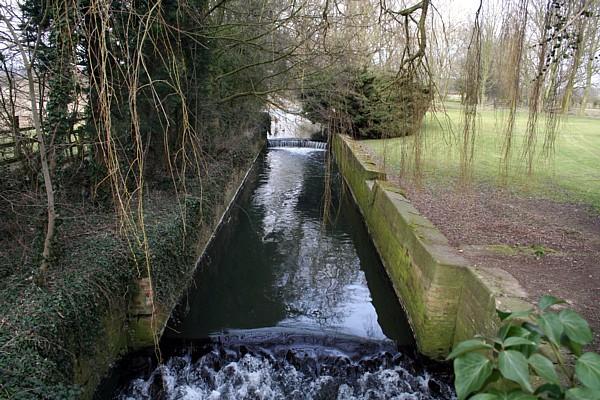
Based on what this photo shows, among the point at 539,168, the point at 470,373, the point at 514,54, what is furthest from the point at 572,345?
the point at 539,168

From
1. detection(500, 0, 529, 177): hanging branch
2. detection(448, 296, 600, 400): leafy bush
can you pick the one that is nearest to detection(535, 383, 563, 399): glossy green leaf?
detection(448, 296, 600, 400): leafy bush

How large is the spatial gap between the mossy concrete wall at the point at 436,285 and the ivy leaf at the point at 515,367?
2.20 meters

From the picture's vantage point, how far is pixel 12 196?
5.60 meters

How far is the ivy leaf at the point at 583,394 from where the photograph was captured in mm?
2039

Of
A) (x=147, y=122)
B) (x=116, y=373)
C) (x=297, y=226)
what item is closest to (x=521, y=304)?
(x=116, y=373)

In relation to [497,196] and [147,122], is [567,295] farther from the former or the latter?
[147,122]

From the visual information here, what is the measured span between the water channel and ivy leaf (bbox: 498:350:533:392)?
247 centimetres

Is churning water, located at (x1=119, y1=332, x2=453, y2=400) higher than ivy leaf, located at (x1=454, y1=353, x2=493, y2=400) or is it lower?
lower

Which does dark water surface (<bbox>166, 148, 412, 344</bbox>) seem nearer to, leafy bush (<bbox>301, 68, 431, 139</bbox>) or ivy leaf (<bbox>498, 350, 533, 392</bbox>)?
leafy bush (<bbox>301, 68, 431, 139</bbox>)

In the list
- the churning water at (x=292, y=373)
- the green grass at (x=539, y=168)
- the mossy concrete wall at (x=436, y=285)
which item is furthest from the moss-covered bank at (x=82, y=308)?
the green grass at (x=539, y=168)

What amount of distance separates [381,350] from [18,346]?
3828mm

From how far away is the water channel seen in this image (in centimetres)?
497

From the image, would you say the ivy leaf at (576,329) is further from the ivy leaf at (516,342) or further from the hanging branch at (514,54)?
the hanging branch at (514,54)

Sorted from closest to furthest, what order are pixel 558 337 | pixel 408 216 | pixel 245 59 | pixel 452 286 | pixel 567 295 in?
pixel 558 337 < pixel 567 295 < pixel 452 286 < pixel 408 216 < pixel 245 59
